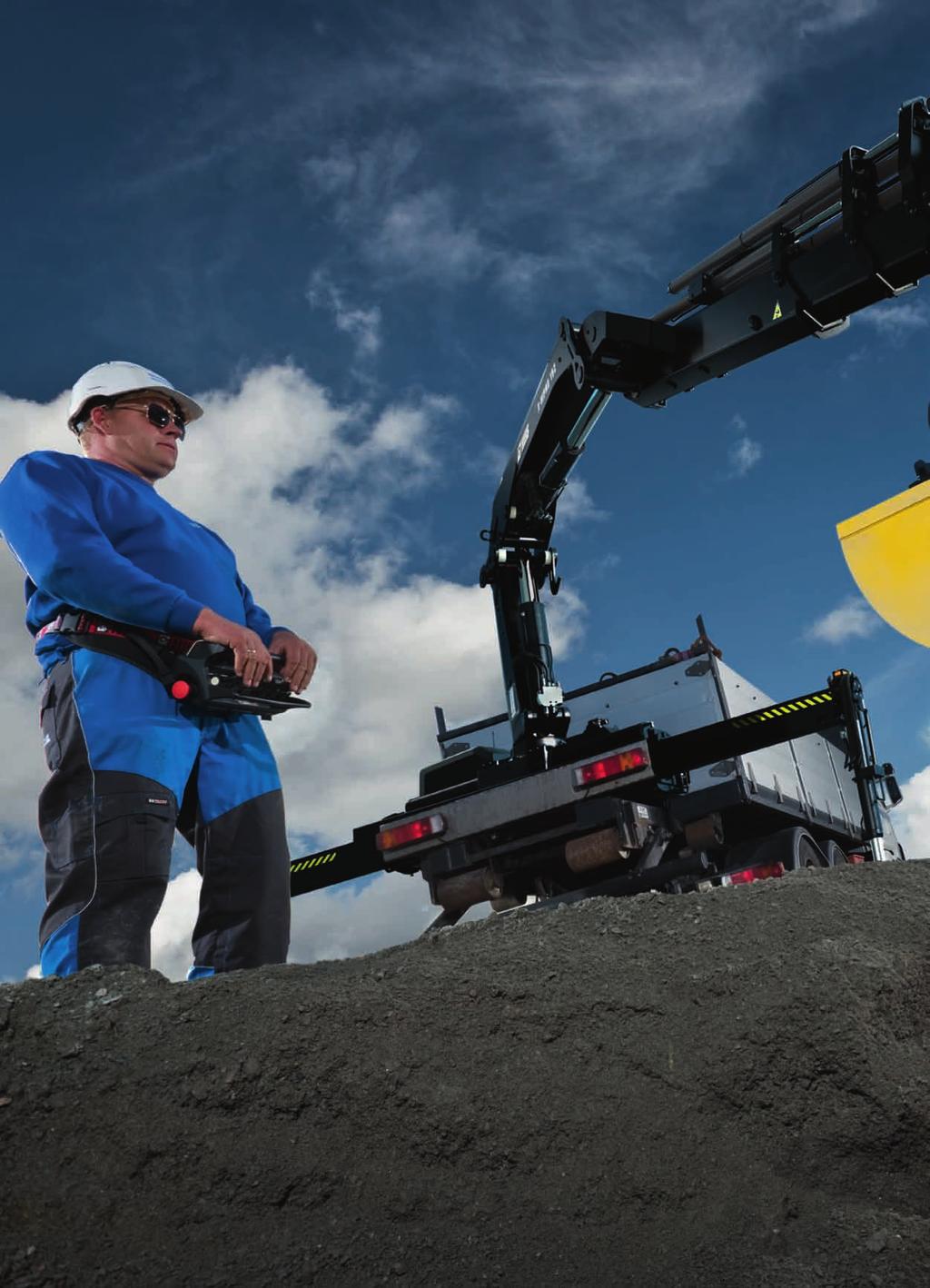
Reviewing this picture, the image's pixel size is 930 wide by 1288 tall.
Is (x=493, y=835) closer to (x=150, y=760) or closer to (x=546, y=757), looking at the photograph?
(x=546, y=757)

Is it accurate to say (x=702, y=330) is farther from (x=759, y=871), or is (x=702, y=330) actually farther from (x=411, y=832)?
(x=411, y=832)

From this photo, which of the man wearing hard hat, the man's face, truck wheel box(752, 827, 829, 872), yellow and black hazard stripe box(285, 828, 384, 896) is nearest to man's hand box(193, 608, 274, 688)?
the man wearing hard hat

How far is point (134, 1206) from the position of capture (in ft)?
7.71

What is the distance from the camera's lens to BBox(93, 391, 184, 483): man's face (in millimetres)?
3736

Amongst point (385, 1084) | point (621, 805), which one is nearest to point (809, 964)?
point (385, 1084)

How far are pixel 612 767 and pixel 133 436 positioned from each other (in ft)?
11.8

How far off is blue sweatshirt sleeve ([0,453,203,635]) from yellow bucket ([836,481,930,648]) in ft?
6.59

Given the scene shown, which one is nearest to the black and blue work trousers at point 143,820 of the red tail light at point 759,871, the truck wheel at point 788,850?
the red tail light at point 759,871

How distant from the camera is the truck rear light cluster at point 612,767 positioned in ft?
20.9

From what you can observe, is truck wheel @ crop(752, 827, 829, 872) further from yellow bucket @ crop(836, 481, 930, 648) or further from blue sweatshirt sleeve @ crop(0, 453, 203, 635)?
blue sweatshirt sleeve @ crop(0, 453, 203, 635)

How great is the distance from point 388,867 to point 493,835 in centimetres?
75

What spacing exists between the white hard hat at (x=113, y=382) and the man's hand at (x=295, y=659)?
913 mm

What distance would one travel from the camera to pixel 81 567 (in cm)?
319

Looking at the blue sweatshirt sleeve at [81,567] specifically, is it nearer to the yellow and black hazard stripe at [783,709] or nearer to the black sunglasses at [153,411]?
the black sunglasses at [153,411]
